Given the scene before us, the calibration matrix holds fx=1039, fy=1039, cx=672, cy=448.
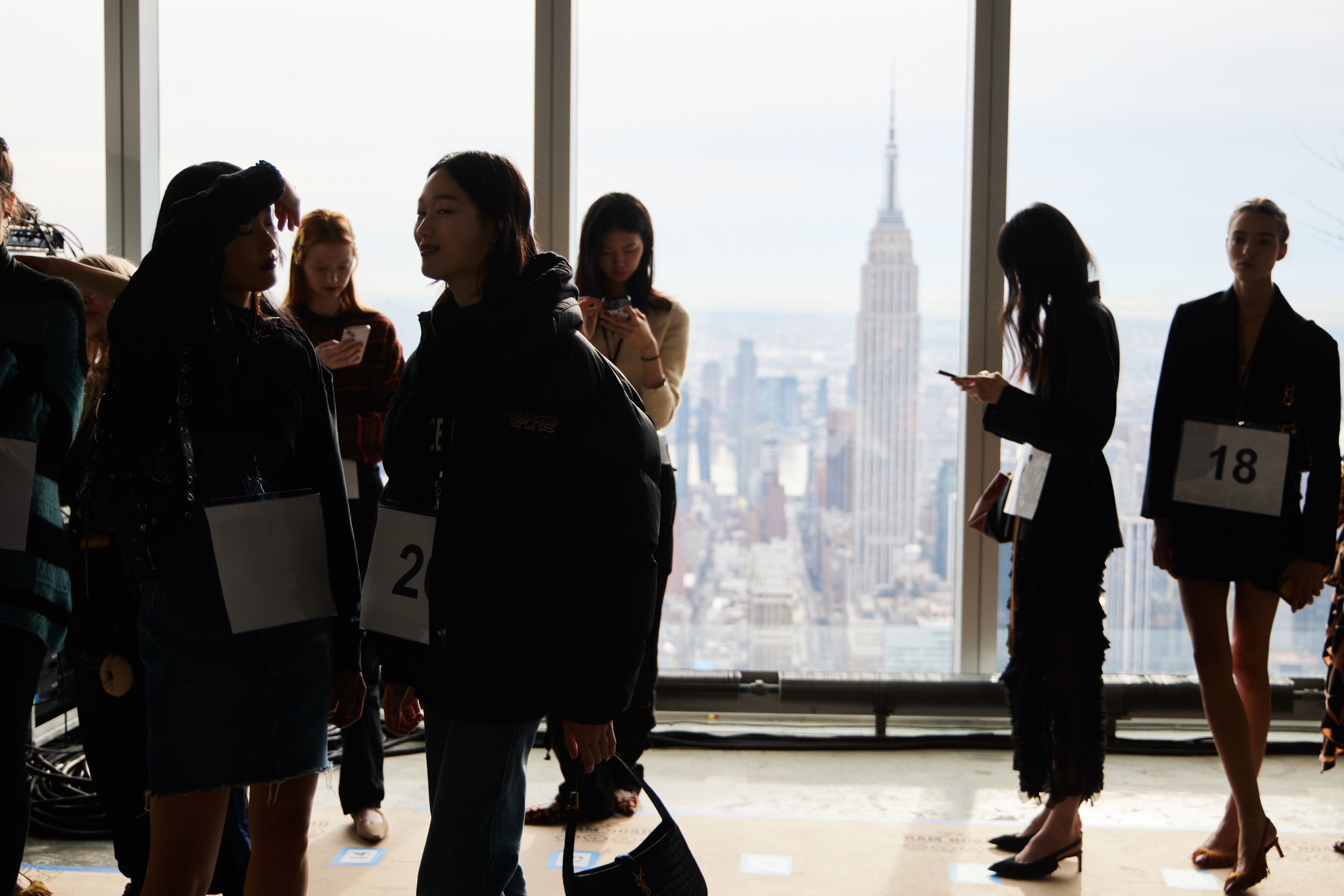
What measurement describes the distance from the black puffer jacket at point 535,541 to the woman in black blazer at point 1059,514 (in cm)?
118

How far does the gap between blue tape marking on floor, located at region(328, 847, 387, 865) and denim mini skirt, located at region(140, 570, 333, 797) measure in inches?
43.3

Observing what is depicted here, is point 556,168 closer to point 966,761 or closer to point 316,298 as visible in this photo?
point 316,298

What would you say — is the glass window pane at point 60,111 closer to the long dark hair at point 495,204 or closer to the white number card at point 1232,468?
the long dark hair at point 495,204

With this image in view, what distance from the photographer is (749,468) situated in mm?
3494

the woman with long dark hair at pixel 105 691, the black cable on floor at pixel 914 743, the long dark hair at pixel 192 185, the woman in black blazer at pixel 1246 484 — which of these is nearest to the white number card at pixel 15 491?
the woman with long dark hair at pixel 105 691

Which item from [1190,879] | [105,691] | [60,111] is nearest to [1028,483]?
[1190,879]

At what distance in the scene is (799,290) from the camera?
11.4 ft

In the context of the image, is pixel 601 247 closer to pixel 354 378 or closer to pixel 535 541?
pixel 354 378

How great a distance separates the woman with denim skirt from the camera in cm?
137

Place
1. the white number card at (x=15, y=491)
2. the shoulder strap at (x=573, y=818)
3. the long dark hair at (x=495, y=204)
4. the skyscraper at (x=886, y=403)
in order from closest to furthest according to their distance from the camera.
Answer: the shoulder strap at (x=573, y=818), the long dark hair at (x=495, y=204), the white number card at (x=15, y=491), the skyscraper at (x=886, y=403)

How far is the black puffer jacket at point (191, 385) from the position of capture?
4.49 feet

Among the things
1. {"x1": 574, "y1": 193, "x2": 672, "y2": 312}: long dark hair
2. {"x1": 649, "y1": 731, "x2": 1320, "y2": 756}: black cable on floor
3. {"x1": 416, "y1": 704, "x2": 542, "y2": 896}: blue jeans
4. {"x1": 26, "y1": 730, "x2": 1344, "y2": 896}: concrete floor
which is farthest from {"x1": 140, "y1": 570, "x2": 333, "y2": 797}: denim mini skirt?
{"x1": 649, "y1": 731, "x2": 1320, "y2": 756}: black cable on floor

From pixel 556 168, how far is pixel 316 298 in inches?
46.2

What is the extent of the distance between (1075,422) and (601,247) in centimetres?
121
